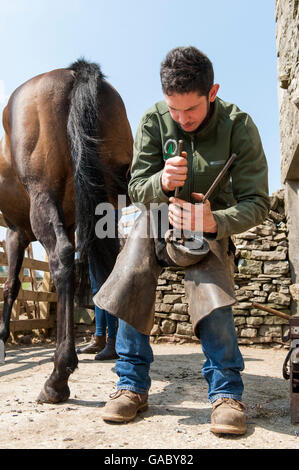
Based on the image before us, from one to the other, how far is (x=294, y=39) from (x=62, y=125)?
2.39 metres

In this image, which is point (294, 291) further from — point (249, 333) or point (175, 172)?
point (175, 172)

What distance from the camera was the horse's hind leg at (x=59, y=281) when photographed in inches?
76.9

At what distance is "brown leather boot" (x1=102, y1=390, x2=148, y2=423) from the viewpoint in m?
1.59

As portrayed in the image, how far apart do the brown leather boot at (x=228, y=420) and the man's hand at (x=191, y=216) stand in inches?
26.7

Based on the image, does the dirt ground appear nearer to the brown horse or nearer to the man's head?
the brown horse

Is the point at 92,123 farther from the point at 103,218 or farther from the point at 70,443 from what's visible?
the point at 70,443

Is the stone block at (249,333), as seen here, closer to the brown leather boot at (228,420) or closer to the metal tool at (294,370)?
the metal tool at (294,370)

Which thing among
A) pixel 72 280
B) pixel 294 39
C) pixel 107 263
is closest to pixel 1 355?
pixel 107 263

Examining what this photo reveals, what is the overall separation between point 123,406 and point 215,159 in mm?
1090

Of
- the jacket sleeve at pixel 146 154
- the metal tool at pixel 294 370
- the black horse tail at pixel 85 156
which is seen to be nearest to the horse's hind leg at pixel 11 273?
the black horse tail at pixel 85 156

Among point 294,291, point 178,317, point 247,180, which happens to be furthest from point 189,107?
point 178,317

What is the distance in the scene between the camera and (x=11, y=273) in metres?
3.73

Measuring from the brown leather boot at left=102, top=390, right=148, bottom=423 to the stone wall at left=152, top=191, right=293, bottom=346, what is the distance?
12.5ft

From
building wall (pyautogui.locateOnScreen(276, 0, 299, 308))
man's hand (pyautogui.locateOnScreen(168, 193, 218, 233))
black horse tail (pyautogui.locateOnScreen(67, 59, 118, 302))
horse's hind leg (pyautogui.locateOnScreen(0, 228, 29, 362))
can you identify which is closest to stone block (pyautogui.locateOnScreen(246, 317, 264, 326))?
building wall (pyautogui.locateOnScreen(276, 0, 299, 308))
